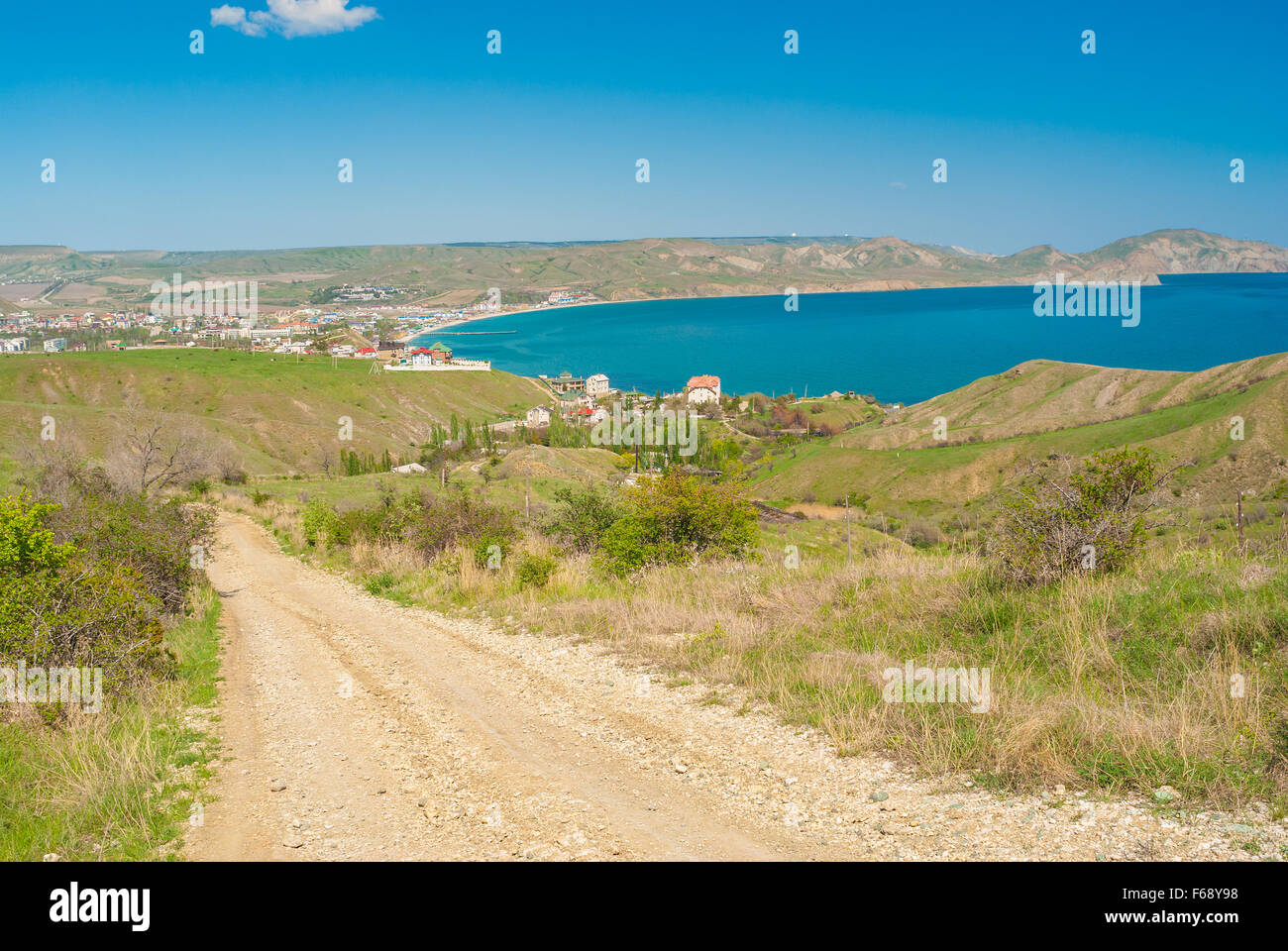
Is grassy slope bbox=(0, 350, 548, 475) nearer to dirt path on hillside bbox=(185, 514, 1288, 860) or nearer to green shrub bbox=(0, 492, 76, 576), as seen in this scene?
green shrub bbox=(0, 492, 76, 576)

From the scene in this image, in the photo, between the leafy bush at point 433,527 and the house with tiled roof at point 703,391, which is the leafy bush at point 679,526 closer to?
the leafy bush at point 433,527

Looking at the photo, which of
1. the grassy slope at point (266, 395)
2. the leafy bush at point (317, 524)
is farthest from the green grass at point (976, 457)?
the leafy bush at point (317, 524)

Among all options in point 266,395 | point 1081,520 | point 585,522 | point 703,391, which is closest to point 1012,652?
point 1081,520

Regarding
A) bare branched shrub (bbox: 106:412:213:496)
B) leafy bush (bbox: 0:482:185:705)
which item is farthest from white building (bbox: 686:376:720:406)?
leafy bush (bbox: 0:482:185:705)

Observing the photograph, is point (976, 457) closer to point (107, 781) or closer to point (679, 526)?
point (679, 526)
